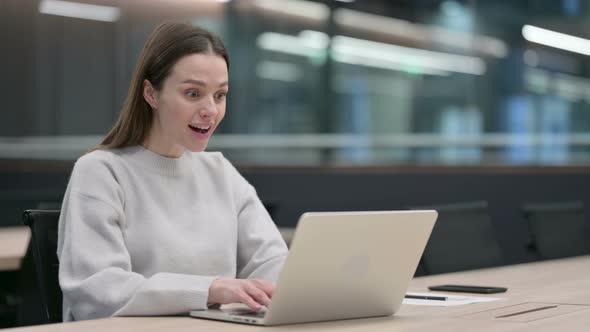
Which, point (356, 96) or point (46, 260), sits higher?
point (356, 96)

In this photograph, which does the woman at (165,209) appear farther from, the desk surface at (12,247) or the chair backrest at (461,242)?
the desk surface at (12,247)

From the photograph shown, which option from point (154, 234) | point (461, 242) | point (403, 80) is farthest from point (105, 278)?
point (403, 80)

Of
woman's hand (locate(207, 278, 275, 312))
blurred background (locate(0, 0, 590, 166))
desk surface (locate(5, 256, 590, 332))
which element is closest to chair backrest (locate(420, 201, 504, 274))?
desk surface (locate(5, 256, 590, 332))

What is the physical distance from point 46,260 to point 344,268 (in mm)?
746

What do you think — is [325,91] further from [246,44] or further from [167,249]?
[167,249]

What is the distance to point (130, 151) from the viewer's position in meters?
2.11

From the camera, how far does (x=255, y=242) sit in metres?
2.23

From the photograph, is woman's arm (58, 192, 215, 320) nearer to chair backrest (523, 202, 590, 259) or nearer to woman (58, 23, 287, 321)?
woman (58, 23, 287, 321)

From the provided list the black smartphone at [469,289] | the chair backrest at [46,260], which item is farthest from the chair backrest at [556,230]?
the chair backrest at [46,260]

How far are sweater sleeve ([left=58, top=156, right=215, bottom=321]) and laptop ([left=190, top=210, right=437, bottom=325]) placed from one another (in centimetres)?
6

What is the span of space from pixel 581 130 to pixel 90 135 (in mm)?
3507

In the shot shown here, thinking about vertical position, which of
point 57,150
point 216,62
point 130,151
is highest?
point 216,62

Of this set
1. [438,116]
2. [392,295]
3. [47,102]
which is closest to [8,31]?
[47,102]

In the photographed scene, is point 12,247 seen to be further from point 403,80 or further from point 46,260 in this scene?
point 403,80
